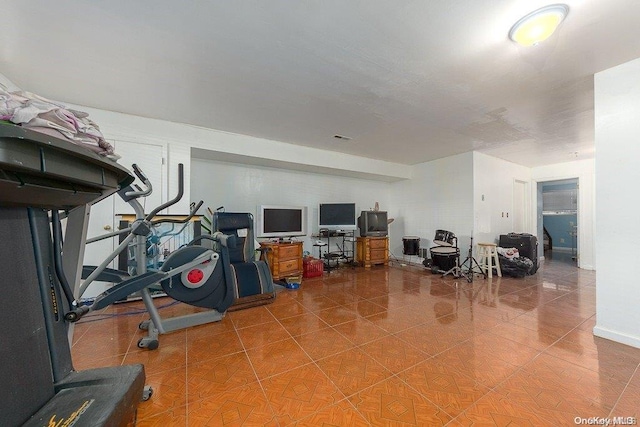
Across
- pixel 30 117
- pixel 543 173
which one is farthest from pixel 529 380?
pixel 543 173

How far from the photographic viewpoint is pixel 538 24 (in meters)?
1.63

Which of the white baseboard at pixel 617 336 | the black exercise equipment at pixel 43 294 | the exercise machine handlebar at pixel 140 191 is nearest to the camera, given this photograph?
the black exercise equipment at pixel 43 294

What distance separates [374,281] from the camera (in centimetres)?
444

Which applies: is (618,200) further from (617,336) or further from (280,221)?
(280,221)

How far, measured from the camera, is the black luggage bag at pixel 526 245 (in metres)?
4.98

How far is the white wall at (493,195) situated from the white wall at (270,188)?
248 centimetres

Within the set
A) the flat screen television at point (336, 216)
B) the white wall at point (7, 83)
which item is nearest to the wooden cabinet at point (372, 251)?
the flat screen television at point (336, 216)

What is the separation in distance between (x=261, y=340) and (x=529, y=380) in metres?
2.13

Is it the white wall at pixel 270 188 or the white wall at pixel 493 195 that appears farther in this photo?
the white wall at pixel 493 195

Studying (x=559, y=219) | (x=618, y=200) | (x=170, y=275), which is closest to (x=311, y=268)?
(x=170, y=275)

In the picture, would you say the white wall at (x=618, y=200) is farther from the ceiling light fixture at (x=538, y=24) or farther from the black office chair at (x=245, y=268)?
the black office chair at (x=245, y=268)

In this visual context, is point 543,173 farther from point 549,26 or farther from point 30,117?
point 30,117

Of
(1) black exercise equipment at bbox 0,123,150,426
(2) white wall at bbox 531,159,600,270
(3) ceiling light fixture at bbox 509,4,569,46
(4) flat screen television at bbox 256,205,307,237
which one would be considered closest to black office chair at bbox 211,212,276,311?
(4) flat screen television at bbox 256,205,307,237

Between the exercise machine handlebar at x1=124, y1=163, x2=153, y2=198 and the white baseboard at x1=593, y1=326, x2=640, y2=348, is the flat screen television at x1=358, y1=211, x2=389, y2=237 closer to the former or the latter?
the white baseboard at x1=593, y1=326, x2=640, y2=348
